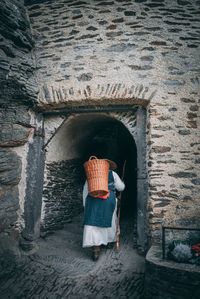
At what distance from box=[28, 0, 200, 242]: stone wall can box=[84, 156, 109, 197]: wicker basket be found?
661mm

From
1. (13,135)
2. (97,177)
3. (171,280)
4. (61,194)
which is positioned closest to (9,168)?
(13,135)

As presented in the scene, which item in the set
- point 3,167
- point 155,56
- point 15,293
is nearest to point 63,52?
point 155,56

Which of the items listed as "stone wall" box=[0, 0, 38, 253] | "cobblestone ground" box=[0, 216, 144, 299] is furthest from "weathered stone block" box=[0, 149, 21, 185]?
"cobblestone ground" box=[0, 216, 144, 299]

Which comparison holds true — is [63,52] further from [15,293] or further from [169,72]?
[15,293]

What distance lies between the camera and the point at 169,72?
12.9 feet

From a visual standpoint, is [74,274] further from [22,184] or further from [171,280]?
[22,184]

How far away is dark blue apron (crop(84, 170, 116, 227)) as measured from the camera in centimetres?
383

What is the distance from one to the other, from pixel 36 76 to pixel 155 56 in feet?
6.44

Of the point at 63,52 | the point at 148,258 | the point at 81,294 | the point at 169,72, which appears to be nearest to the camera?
the point at 148,258

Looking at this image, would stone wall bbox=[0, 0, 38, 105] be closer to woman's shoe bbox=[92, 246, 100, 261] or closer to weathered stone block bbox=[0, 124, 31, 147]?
weathered stone block bbox=[0, 124, 31, 147]

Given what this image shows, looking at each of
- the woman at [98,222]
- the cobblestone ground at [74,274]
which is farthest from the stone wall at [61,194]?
the woman at [98,222]

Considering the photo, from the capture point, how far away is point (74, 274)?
3.55 metres

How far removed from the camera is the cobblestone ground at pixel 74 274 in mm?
3266

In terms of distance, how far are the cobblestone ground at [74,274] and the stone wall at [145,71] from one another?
24.1 inches
